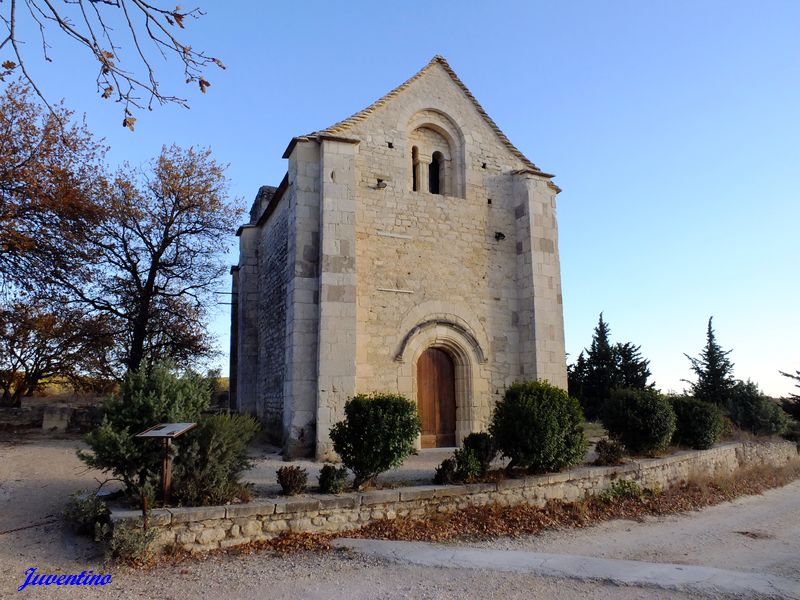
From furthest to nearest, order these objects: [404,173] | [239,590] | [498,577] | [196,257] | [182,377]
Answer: [196,257]
[404,173]
[182,377]
[498,577]
[239,590]

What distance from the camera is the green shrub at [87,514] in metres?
6.35

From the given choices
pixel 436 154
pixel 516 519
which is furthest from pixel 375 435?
pixel 436 154

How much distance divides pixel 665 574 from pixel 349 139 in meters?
10.0

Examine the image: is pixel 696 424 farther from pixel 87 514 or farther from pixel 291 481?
pixel 87 514

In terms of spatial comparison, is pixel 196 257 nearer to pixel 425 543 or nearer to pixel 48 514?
pixel 48 514

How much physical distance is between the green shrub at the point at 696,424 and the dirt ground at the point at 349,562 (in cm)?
381

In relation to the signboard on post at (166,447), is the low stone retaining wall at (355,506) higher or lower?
lower

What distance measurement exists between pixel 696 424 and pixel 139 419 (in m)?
12.2

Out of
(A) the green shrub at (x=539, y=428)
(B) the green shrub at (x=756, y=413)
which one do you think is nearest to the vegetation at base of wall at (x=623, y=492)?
(A) the green shrub at (x=539, y=428)

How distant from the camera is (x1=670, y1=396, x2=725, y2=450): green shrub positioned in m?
12.9

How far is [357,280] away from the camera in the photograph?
1198 centimetres

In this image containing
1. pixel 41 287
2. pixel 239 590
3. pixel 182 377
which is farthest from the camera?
pixel 41 287

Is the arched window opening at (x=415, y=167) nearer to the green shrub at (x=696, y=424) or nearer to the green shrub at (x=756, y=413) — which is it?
the green shrub at (x=696, y=424)

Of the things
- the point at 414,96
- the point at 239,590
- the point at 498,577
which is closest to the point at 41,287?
the point at 414,96
